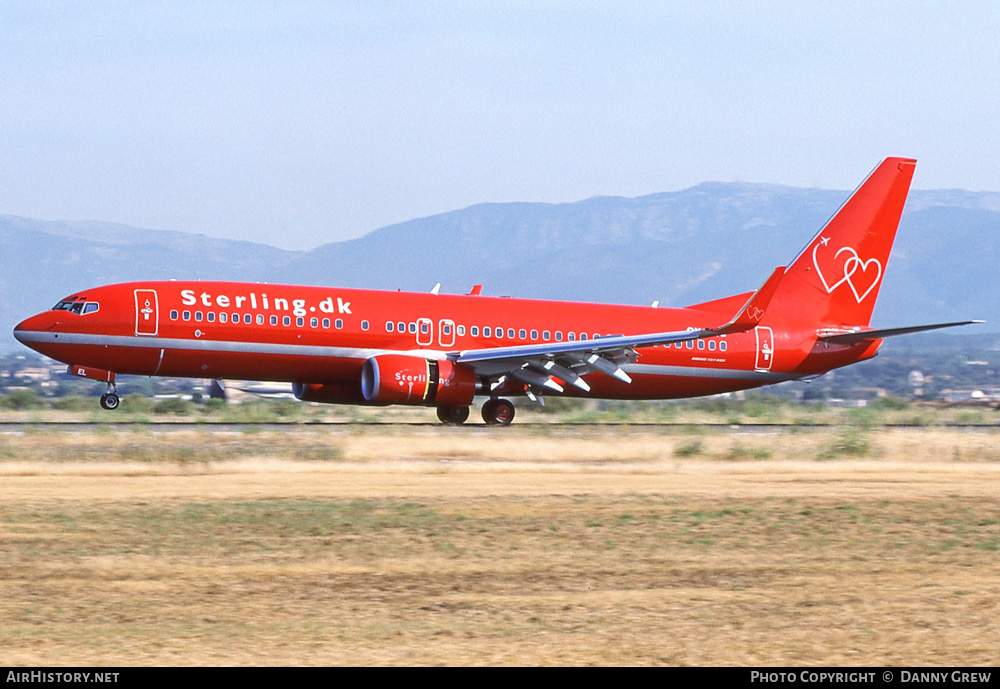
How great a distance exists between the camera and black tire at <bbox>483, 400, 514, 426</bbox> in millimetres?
34688

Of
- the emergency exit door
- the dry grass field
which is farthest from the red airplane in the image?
the dry grass field

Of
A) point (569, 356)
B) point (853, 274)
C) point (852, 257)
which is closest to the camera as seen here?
point (569, 356)

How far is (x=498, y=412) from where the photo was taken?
114 feet

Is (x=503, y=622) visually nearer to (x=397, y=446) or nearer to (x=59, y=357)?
(x=397, y=446)

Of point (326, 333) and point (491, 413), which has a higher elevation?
point (326, 333)

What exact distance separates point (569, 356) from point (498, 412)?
2.67 m

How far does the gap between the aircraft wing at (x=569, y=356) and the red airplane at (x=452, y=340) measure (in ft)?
0.15

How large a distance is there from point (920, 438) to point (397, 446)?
1372 cm

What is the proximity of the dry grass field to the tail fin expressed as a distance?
14.6 metres

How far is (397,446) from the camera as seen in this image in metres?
27.7

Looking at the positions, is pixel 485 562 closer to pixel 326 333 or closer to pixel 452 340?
pixel 326 333

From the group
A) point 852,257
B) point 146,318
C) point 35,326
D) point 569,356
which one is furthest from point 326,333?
point 852,257

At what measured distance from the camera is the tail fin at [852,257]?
128 feet
